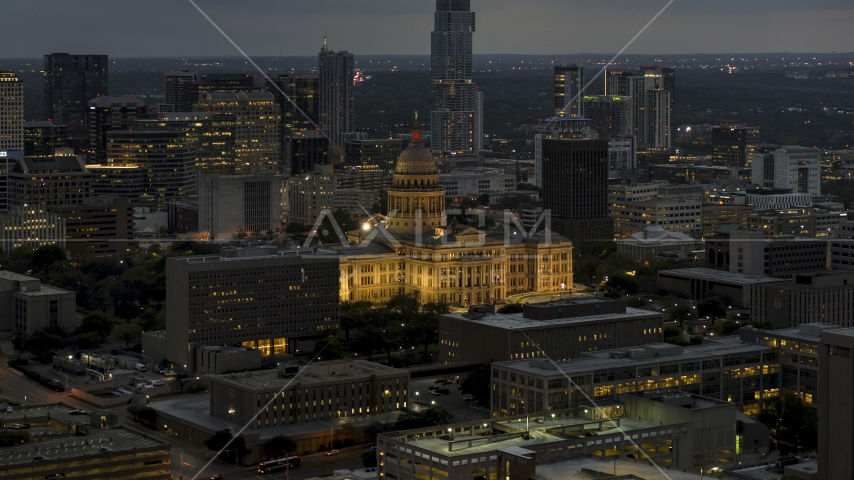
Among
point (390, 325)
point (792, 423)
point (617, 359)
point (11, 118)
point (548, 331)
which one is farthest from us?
point (11, 118)

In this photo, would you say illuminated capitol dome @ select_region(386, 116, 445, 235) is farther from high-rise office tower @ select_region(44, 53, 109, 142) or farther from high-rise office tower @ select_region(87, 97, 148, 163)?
high-rise office tower @ select_region(44, 53, 109, 142)

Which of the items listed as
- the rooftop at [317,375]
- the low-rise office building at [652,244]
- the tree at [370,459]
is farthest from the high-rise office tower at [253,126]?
the tree at [370,459]

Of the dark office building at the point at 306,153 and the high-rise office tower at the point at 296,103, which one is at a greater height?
the high-rise office tower at the point at 296,103

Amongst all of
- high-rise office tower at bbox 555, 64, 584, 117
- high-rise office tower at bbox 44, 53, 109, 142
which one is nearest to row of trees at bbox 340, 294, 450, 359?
high-rise office tower at bbox 44, 53, 109, 142

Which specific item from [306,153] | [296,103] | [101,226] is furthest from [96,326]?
[296,103]

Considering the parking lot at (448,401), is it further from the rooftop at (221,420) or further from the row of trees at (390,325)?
the row of trees at (390,325)

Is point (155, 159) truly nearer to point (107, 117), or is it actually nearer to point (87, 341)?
point (107, 117)
